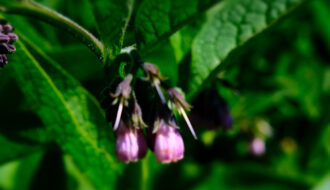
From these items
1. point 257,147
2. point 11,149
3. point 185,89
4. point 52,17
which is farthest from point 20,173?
point 257,147

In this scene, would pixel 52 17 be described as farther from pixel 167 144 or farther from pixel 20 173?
pixel 20 173

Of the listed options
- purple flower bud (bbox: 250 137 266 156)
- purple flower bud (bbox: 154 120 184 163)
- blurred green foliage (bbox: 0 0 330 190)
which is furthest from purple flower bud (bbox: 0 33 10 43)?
purple flower bud (bbox: 250 137 266 156)

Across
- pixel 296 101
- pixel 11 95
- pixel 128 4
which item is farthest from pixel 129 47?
pixel 296 101

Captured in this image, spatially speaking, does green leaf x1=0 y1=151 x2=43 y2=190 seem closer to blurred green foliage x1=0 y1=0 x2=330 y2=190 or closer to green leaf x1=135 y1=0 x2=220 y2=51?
blurred green foliage x1=0 y1=0 x2=330 y2=190

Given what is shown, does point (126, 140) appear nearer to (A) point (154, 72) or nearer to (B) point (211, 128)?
(A) point (154, 72)

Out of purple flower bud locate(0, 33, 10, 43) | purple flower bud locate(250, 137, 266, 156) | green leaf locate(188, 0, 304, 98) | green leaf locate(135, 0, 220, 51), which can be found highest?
purple flower bud locate(0, 33, 10, 43)

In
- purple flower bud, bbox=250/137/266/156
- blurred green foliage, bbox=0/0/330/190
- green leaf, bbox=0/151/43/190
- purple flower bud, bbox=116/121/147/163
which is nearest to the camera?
purple flower bud, bbox=116/121/147/163

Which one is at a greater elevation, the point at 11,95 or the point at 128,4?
the point at 11,95
